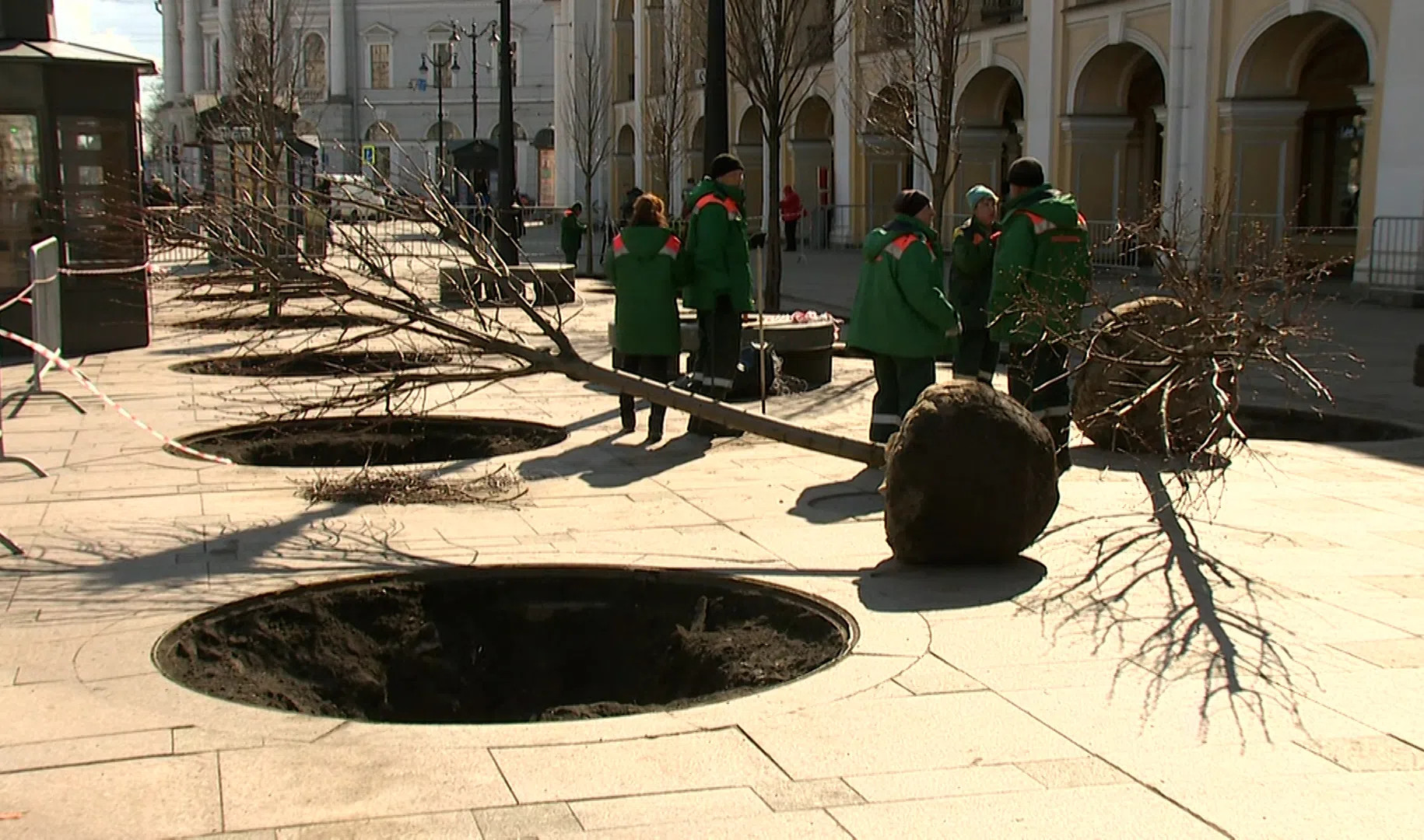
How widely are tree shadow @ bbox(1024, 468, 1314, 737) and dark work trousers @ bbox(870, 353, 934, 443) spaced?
1682 mm

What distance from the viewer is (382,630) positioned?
21.0 feet

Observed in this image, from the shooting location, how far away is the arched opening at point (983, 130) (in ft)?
107

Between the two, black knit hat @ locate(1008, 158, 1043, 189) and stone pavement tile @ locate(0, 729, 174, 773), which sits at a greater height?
black knit hat @ locate(1008, 158, 1043, 189)

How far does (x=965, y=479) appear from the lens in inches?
259

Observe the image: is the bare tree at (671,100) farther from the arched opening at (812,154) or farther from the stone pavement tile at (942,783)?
the stone pavement tile at (942,783)

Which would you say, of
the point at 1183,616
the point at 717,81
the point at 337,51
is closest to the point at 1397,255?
the point at 717,81

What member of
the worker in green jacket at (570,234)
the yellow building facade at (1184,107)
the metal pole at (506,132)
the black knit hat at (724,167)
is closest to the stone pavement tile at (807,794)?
the black knit hat at (724,167)

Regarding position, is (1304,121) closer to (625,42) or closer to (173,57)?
(625,42)

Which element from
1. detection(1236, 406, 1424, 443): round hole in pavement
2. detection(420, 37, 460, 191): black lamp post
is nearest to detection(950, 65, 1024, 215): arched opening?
detection(420, 37, 460, 191): black lamp post

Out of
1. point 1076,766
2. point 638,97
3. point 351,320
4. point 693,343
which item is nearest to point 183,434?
point 351,320

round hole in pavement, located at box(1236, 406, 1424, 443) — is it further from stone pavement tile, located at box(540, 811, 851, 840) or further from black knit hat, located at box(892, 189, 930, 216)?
stone pavement tile, located at box(540, 811, 851, 840)

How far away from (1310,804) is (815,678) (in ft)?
5.38

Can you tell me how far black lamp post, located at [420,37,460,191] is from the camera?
8977 millimetres

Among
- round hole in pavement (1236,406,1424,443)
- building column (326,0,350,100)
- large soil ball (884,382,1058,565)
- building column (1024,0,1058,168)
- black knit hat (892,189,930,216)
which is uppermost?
building column (326,0,350,100)
